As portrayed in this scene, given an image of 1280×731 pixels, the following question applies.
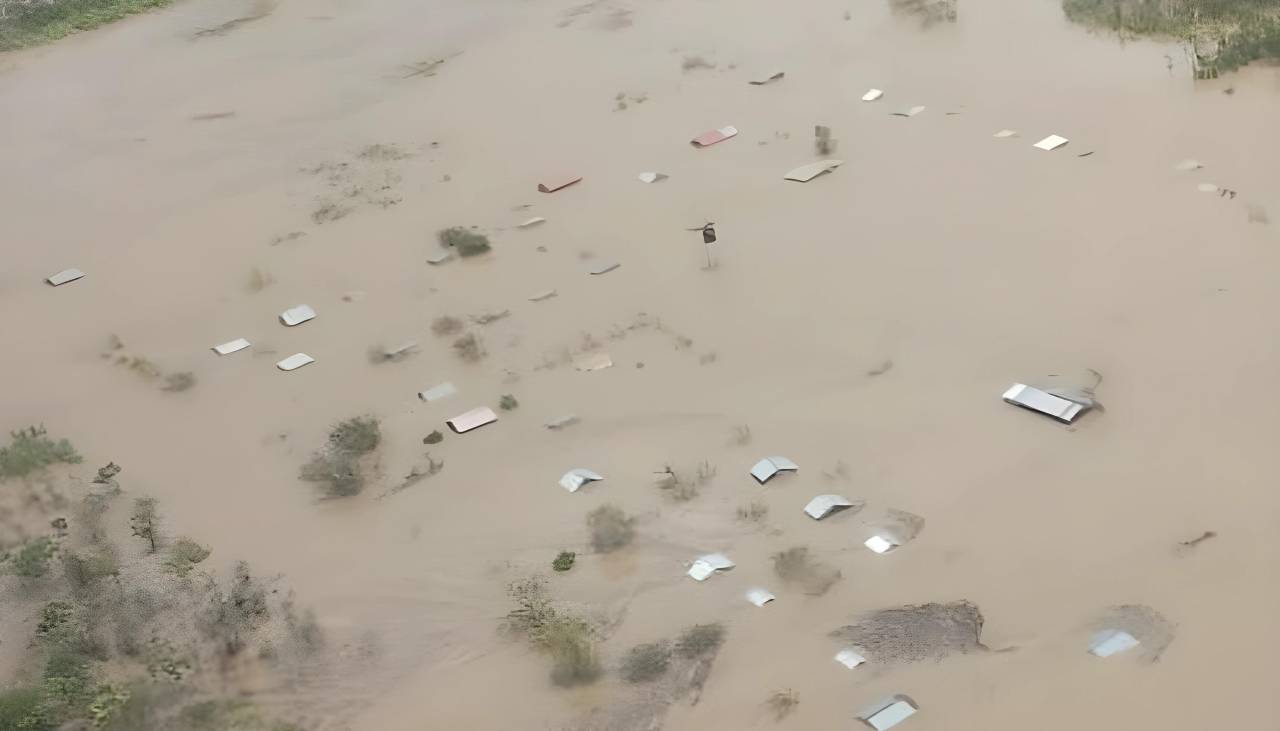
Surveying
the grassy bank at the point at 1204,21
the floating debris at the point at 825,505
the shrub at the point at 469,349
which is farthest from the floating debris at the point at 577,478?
the grassy bank at the point at 1204,21

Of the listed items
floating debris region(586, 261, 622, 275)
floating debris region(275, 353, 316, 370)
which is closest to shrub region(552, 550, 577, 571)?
floating debris region(275, 353, 316, 370)

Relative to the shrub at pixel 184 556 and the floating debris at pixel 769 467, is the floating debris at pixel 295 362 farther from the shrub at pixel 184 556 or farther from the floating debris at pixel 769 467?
the floating debris at pixel 769 467

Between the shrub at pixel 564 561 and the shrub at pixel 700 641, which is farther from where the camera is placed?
the shrub at pixel 564 561

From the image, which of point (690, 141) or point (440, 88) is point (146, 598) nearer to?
point (690, 141)

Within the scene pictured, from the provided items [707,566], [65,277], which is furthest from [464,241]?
[707,566]

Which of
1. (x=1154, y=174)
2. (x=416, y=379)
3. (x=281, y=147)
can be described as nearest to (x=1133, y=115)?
(x=1154, y=174)

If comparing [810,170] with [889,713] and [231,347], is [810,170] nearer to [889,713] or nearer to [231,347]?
[231,347]
